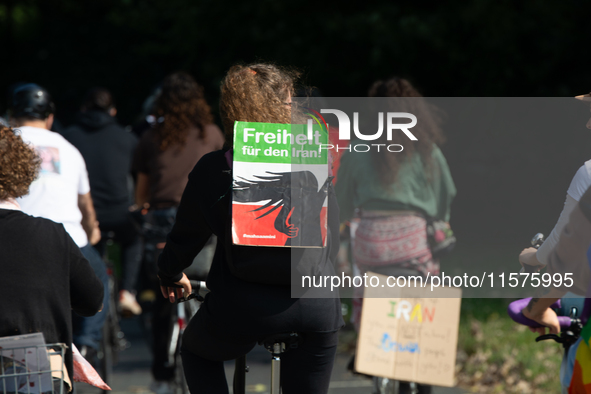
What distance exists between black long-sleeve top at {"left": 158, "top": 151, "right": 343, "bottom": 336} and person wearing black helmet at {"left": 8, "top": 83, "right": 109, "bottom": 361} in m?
1.49

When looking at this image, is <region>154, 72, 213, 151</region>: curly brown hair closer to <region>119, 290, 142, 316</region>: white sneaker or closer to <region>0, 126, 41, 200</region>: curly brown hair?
<region>119, 290, 142, 316</region>: white sneaker

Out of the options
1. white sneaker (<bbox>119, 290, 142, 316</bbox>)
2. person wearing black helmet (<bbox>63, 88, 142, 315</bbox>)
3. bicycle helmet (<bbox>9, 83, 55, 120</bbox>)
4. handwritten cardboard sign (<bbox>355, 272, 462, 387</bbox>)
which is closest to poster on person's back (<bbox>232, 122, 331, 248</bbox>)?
handwritten cardboard sign (<bbox>355, 272, 462, 387</bbox>)

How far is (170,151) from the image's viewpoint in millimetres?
5332

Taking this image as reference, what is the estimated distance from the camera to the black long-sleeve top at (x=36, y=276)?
2848mm

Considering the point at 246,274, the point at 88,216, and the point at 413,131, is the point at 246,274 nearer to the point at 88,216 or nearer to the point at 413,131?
the point at 413,131

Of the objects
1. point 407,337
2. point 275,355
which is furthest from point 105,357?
point 275,355

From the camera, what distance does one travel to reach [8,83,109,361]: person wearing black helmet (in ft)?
13.8

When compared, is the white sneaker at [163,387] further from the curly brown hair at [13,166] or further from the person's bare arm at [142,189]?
the curly brown hair at [13,166]

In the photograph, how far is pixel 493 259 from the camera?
3.56 m

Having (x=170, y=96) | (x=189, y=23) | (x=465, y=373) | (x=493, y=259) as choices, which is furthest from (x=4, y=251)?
(x=189, y=23)

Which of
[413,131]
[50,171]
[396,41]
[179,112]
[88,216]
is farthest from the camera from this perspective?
[396,41]

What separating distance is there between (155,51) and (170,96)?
9.63 m

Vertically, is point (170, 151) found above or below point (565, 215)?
above

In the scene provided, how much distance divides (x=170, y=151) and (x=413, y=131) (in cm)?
208
